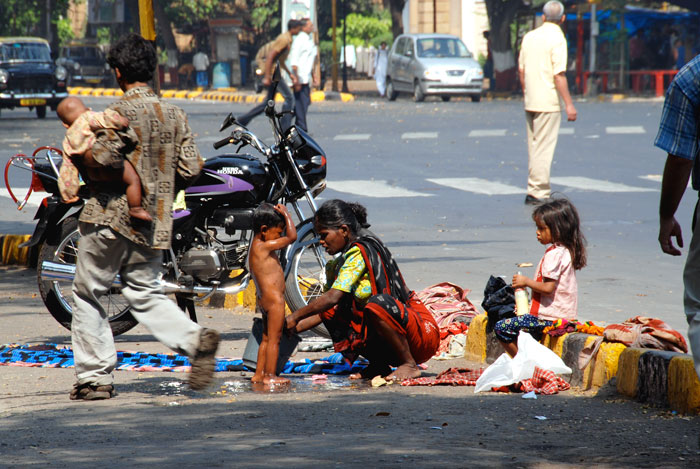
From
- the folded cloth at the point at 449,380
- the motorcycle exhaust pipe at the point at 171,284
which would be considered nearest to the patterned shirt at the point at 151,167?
the motorcycle exhaust pipe at the point at 171,284

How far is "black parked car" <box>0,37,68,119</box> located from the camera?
29.3m

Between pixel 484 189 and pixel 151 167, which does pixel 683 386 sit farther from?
pixel 484 189

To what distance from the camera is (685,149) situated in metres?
4.11

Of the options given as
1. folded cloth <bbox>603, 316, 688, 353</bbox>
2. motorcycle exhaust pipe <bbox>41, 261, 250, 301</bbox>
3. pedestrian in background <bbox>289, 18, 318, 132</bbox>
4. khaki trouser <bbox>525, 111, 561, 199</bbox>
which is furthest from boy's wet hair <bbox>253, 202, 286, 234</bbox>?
pedestrian in background <bbox>289, 18, 318, 132</bbox>

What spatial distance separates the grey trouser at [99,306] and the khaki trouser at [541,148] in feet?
26.0

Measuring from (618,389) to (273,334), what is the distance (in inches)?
65.5

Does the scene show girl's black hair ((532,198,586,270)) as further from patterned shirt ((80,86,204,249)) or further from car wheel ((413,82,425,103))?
car wheel ((413,82,425,103))

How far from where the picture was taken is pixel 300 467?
3938mm

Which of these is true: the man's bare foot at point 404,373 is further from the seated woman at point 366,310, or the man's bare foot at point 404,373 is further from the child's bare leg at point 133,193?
the child's bare leg at point 133,193

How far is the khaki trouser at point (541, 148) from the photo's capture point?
1281 centimetres

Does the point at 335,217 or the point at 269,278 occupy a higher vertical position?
the point at 335,217

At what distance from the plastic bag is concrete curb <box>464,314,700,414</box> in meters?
0.14

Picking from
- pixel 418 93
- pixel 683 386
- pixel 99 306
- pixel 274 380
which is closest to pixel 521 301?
pixel 683 386

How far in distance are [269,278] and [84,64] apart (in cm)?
4912
